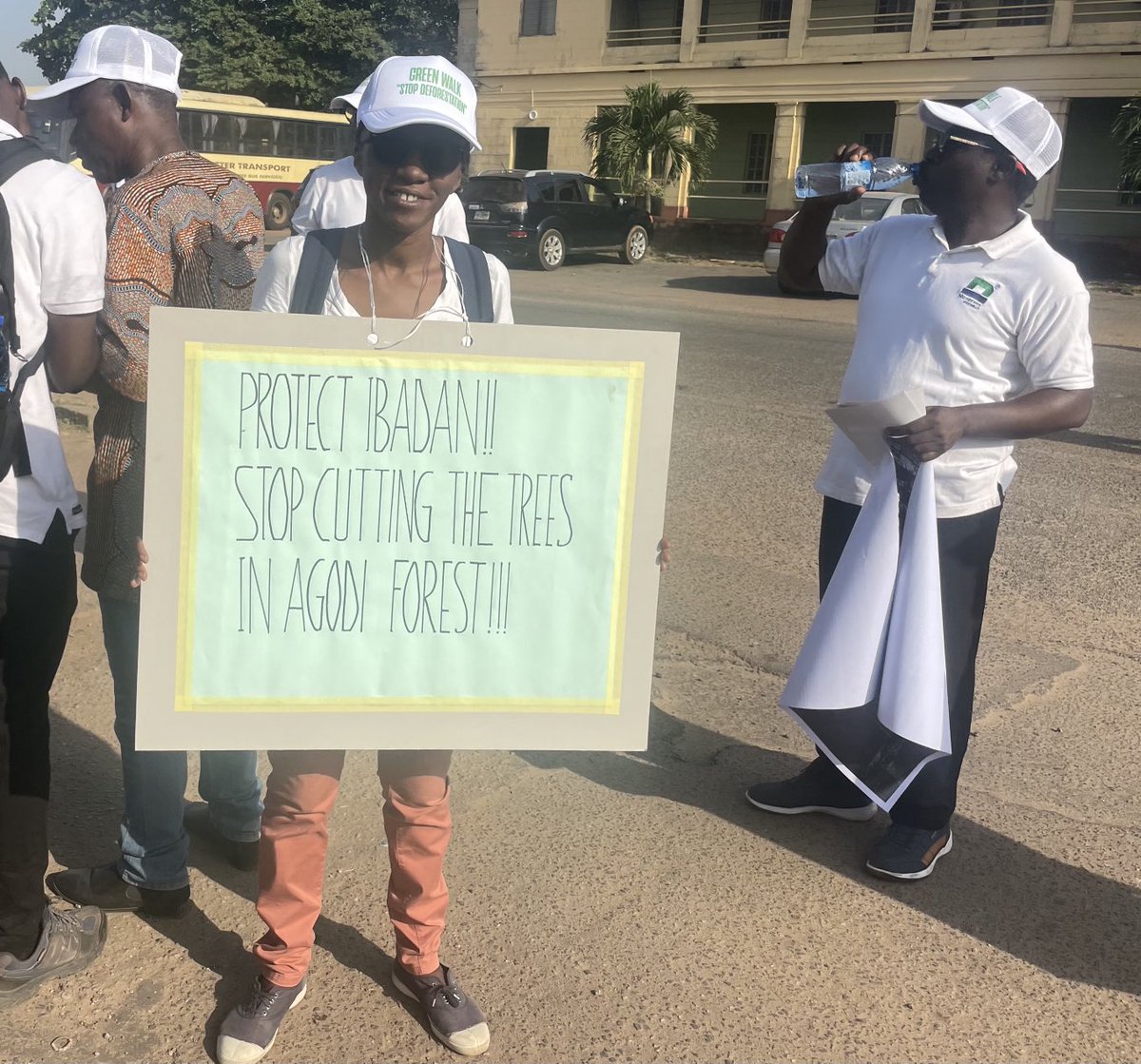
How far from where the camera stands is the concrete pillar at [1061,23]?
87.6ft

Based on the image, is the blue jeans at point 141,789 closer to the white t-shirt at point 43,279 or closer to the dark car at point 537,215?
the white t-shirt at point 43,279

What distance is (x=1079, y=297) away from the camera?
2938mm

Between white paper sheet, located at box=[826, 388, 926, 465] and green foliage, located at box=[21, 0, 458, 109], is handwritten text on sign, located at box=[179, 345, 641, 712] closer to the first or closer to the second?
white paper sheet, located at box=[826, 388, 926, 465]

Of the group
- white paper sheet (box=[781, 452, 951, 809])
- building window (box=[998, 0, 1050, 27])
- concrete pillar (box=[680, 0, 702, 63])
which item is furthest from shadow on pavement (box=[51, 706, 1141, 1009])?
concrete pillar (box=[680, 0, 702, 63])

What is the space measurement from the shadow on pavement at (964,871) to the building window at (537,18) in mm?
33940

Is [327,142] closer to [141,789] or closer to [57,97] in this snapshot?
[57,97]

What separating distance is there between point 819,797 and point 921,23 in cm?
2887

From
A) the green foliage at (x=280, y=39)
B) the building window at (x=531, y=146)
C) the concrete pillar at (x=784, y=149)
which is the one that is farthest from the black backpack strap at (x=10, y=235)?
the green foliage at (x=280, y=39)

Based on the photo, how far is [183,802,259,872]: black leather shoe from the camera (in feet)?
10.3

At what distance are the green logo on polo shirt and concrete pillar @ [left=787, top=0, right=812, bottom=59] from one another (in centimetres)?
2998

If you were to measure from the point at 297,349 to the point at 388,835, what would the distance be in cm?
105

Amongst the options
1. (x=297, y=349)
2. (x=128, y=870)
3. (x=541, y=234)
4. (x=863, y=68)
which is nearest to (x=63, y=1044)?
(x=128, y=870)

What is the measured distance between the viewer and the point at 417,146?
7.36ft

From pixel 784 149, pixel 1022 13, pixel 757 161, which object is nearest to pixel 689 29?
pixel 757 161
